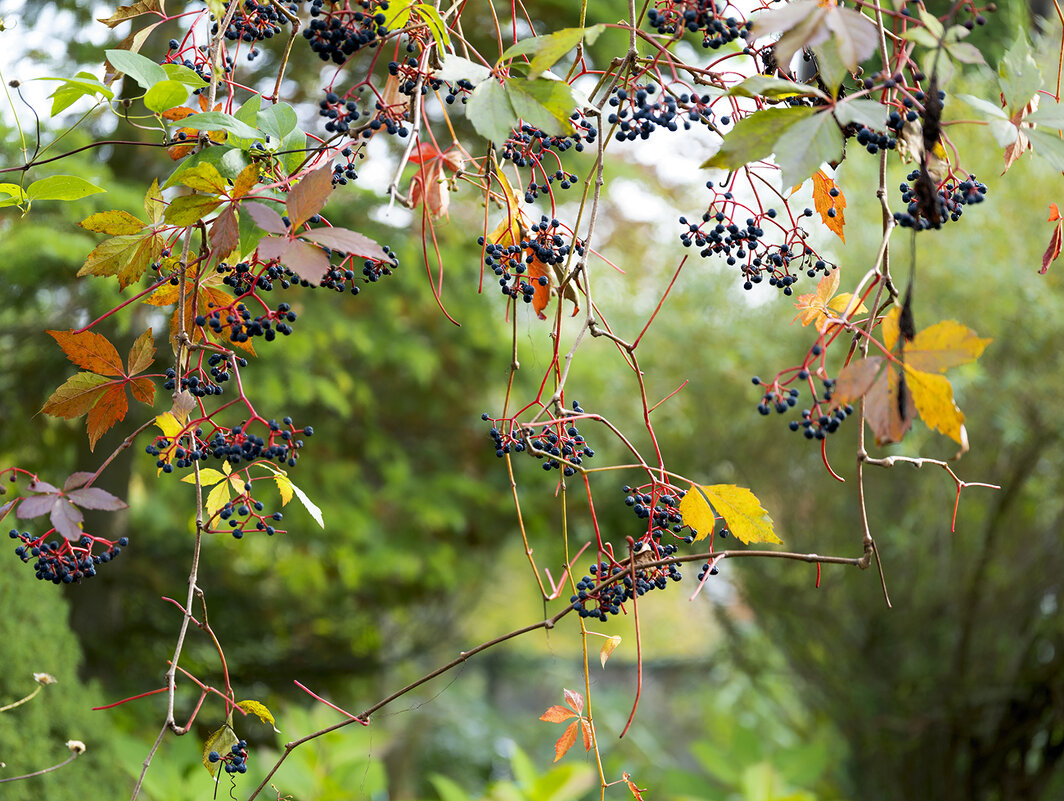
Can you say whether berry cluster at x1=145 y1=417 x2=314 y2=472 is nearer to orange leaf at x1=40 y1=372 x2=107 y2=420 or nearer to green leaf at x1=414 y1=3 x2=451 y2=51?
orange leaf at x1=40 y1=372 x2=107 y2=420

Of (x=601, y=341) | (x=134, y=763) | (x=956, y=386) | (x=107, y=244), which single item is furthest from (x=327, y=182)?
(x=601, y=341)

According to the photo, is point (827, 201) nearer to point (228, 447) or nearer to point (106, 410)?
point (228, 447)

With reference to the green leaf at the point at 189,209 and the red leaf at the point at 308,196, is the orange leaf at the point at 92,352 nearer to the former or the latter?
the green leaf at the point at 189,209

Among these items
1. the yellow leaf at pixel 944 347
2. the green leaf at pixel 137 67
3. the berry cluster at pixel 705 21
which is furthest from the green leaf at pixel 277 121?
the yellow leaf at pixel 944 347

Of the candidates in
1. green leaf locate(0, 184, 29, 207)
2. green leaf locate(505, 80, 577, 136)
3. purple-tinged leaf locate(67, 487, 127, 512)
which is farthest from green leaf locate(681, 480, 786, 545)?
green leaf locate(0, 184, 29, 207)

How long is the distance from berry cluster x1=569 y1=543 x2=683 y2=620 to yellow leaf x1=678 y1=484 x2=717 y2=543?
1.7 inches

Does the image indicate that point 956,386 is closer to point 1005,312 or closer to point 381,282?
point 1005,312

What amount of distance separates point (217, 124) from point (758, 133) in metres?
0.41

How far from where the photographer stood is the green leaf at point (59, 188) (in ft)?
2.84

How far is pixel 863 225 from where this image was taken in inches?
133

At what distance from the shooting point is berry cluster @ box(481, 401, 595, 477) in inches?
32.5

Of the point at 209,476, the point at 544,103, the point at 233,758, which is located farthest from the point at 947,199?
the point at 233,758

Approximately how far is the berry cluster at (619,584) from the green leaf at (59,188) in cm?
60

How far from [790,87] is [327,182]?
1.09 ft
